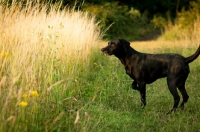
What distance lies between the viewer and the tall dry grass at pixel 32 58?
305 cm

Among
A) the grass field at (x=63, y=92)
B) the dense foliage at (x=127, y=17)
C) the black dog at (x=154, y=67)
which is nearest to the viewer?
the grass field at (x=63, y=92)

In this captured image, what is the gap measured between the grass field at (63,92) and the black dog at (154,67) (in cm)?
33

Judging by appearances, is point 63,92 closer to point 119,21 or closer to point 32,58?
point 32,58

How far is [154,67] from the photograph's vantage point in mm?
5699

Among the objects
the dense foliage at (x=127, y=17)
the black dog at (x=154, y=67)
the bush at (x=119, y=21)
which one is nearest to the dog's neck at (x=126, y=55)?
the black dog at (x=154, y=67)

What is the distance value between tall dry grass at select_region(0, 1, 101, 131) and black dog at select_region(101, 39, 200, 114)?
893 mm

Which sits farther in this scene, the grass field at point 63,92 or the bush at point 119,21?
the bush at point 119,21

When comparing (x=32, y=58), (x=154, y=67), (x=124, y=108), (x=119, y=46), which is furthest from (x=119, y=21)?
(x=32, y=58)

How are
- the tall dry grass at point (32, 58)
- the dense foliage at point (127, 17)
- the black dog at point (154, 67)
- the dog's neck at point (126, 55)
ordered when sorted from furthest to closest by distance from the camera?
the dense foliage at point (127, 17), the dog's neck at point (126, 55), the black dog at point (154, 67), the tall dry grass at point (32, 58)

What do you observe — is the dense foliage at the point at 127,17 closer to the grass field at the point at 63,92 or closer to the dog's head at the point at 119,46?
the grass field at the point at 63,92

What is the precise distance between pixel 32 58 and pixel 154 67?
226 centimetres

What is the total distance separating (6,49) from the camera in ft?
16.0

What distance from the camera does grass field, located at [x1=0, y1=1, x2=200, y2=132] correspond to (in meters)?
3.24

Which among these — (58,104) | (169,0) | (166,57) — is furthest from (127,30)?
(58,104)
